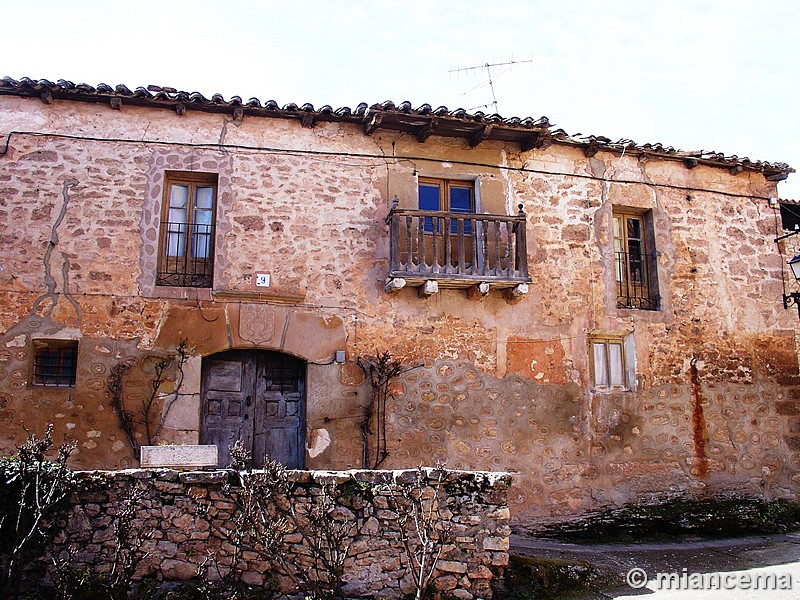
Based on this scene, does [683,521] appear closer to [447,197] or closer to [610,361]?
[610,361]

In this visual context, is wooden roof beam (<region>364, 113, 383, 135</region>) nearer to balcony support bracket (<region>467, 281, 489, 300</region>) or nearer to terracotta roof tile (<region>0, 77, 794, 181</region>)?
terracotta roof tile (<region>0, 77, 794, 181</region>)

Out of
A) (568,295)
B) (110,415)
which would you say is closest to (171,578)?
(110,415)

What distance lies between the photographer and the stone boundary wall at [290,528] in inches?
221

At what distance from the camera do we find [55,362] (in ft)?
27.4

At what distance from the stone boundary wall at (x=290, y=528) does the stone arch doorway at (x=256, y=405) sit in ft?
9.59

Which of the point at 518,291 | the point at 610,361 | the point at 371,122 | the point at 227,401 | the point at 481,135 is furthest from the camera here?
the point at 610,361

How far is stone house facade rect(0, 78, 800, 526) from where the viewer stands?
8.41 meters

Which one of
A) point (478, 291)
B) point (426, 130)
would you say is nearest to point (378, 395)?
point (478, 291)

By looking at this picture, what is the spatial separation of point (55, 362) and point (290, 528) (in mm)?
4328

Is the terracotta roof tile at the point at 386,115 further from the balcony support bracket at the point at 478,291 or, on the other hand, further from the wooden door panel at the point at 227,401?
the wooden door panel at the point at 227,401

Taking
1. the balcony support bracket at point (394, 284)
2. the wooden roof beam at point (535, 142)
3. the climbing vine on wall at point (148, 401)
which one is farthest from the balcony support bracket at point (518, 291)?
the climbing vine on wall at point (148, 401)

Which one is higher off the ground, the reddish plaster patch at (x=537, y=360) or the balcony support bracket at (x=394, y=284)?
the balcony support bracket at (x=394, y=284)

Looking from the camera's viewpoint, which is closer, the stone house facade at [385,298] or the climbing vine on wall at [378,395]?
the stone house facade at [385,298]

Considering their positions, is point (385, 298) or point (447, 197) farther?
point (447, 197)
